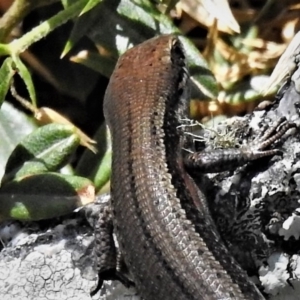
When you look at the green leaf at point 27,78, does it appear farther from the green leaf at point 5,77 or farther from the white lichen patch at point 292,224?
the white lichen patch at point 292,224

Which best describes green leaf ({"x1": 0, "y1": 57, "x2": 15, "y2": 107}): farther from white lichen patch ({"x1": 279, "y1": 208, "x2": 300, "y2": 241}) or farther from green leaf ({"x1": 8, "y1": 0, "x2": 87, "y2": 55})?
white lichen patch ({"x1": 279, "y1": 208, "x2": 300, "y2": 241})

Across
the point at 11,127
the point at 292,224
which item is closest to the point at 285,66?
the point at 292,224

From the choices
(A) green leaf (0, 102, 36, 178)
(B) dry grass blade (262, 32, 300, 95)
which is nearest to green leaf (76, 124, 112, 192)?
(A) green leaf (0, 102, 36, 178)

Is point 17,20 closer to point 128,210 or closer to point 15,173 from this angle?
point 15,173

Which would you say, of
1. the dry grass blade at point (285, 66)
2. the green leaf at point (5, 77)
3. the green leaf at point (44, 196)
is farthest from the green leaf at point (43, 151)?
the dry grass blade at point (285, 66)

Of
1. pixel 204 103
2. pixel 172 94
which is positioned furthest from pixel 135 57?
pixel 204 103

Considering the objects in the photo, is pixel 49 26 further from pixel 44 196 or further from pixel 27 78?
pixel 44 196
